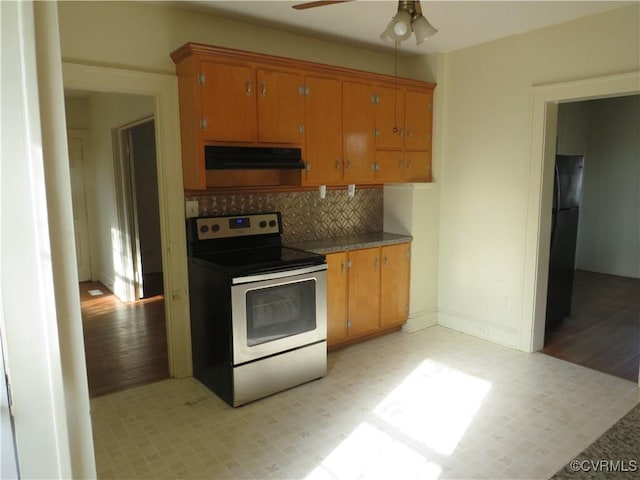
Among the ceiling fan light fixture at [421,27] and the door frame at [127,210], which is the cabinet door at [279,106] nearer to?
the ceiling fan light fixture at [421,27]

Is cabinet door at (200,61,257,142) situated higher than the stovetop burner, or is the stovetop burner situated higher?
cabinet door at (200,61,257,142)

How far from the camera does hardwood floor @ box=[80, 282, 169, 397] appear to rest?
11.0 feet

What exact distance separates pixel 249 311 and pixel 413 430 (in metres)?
1.20

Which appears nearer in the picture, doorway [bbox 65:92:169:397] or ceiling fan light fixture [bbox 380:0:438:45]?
ceiling fan light fixture [bbox 380:0:438:45]

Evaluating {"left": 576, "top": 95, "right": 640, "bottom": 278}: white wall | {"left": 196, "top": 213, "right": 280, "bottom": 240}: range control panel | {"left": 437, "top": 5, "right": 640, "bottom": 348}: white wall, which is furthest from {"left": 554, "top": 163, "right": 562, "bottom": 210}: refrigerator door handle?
→ {"left": 576, "top": 95, "right": 640, "bottom": 278}: white wall

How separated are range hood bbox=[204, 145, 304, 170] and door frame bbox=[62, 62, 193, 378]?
0.35 metres

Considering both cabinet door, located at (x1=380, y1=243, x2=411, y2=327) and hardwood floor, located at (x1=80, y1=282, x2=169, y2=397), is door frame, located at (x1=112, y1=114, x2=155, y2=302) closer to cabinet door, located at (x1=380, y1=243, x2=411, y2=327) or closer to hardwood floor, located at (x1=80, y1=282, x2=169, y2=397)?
hardwood floor, located at (x1=80, y1=282, x2=169, y2=397)

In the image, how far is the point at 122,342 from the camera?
4.06 metres

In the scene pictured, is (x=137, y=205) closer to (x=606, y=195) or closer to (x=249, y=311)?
Result: (x=249, y=311)

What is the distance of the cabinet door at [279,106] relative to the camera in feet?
Result: 10.3

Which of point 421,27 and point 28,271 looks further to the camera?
point 421,27

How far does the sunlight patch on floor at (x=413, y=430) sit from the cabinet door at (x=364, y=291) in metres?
0.65

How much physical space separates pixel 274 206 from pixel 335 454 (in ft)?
6.39

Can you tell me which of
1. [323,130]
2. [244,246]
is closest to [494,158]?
[323,130]
